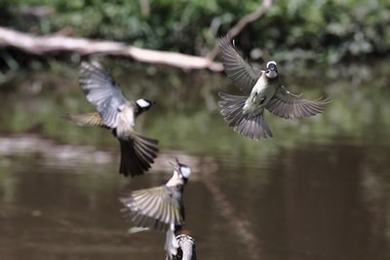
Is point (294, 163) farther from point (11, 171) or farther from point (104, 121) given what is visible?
point (104, 121)

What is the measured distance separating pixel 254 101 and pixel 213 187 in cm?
321

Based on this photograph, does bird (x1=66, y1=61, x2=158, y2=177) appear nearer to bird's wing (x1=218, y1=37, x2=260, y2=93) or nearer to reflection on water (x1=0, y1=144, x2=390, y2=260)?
bird's wing (x1=218, y1=37, x2=260, y2=93)

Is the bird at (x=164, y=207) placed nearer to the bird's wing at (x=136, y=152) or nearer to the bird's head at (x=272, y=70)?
the bird's wing at (x=136, y=152)

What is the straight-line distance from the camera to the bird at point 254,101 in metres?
1.85

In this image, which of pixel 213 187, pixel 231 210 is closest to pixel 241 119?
pixel 231 210

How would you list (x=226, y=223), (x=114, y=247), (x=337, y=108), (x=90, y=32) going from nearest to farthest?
(x=114, y=247) < (x=226, y=223) < (x=337, y=108) < (x=90, y=32)

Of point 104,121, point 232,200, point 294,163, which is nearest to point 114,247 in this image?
point 232,200

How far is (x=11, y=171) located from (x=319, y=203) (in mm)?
1642

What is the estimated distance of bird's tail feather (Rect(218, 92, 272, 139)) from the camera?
1.86 meters

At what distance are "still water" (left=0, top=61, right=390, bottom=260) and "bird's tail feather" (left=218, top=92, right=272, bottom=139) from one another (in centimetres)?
216

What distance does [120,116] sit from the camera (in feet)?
6.40

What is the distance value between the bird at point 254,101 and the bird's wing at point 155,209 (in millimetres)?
299

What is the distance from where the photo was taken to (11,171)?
5.20 meters

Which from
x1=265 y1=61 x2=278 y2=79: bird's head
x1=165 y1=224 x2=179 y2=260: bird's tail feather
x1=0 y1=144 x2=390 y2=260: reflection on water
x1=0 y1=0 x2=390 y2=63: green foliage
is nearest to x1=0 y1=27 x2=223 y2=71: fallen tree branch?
x1=0 y1=144 x2=390 y2=260: reflection on water
